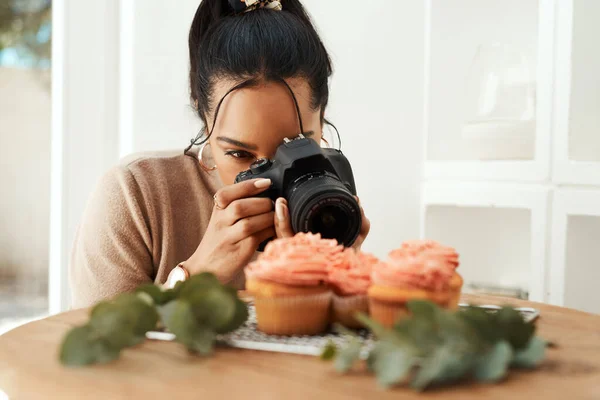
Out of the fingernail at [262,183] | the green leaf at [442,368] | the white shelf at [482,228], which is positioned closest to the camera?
the green leaf at [442,368]

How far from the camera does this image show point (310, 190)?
94cm

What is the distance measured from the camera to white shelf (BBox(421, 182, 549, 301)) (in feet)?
5.49

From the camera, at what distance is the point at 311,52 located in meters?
1.27

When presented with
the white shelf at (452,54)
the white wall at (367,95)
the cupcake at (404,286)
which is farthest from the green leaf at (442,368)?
the white wall at (367,95)

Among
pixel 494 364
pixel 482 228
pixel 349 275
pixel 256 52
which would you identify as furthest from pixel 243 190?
pixel 482 228

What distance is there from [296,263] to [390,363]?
0.63 feet

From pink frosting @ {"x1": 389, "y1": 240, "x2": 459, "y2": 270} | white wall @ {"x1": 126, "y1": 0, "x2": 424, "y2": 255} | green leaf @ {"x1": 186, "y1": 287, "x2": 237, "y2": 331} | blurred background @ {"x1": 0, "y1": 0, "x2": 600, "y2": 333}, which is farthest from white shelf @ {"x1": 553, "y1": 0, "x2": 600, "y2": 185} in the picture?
green leaf @ {"x1": 186, "y1": 287, "x2": 237, "y2": 331}

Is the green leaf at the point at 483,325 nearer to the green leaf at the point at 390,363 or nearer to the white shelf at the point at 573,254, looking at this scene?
the green leaf at the point at 390,363

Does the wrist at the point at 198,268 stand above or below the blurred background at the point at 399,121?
below

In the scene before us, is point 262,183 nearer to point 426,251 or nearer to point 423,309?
point 426,251

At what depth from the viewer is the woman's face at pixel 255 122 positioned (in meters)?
1.14

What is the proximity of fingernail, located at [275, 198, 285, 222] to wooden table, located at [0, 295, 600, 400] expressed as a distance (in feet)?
1.19

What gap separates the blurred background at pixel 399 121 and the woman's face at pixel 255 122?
62 centimetres

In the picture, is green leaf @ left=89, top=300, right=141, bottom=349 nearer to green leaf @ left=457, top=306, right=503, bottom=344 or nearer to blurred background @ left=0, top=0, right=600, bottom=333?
green leaf @ left=457, top=306, right=503, bottom=344
